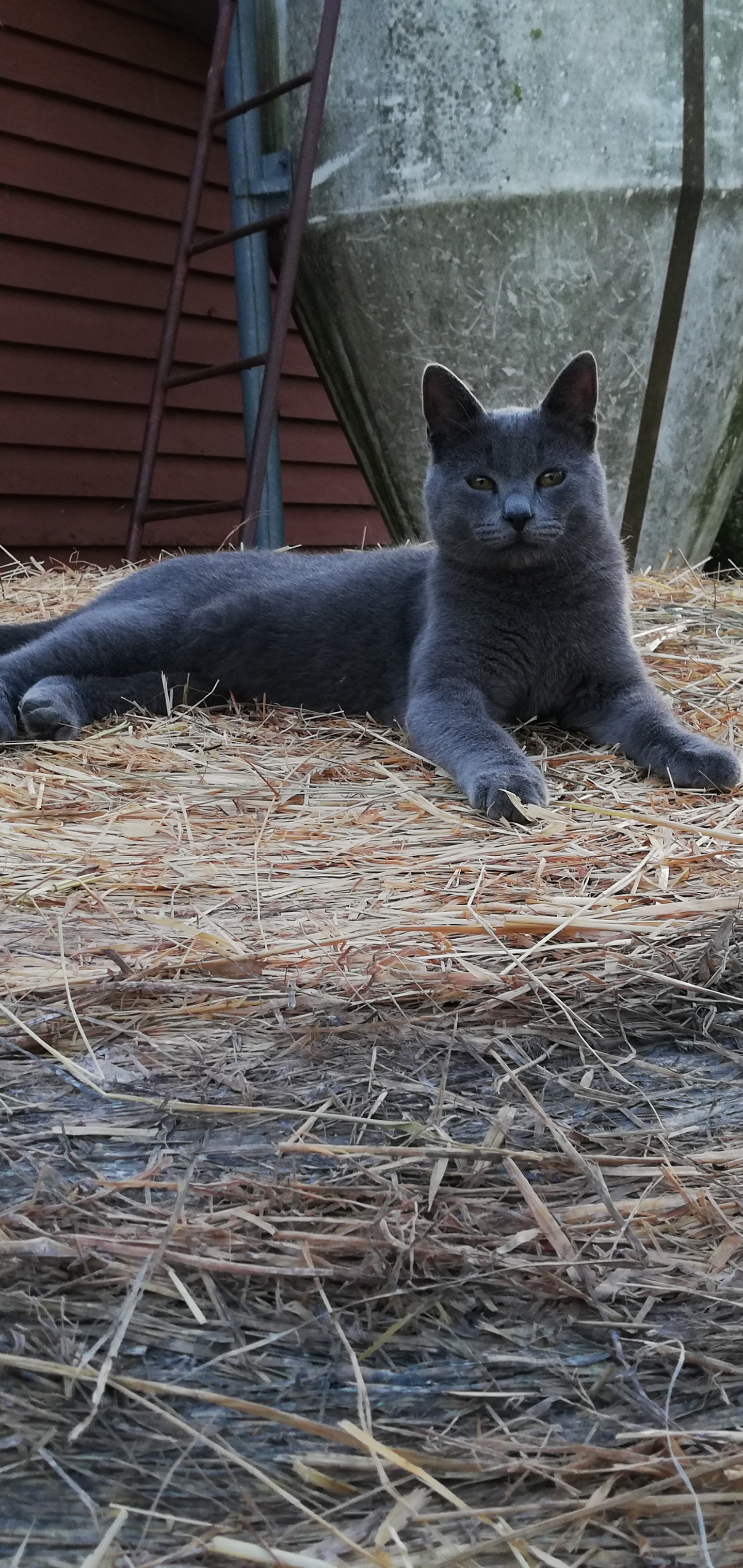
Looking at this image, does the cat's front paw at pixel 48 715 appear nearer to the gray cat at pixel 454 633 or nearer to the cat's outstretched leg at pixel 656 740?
the gray cat at pixel 454 633

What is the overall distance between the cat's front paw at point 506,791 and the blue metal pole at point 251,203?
8.16 ft

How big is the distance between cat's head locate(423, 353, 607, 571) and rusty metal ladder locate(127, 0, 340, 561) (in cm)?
145

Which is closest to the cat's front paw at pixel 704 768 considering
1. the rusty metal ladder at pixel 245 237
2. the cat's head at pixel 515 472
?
the cat's head at pixel 515 472

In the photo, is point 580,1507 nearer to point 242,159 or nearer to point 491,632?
point 491,632

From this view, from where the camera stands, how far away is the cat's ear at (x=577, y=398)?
2.26 meters

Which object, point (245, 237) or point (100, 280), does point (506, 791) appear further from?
point (100, 280)

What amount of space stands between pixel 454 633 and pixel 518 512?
253 mm

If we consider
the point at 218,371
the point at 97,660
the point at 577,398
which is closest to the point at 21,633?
the point at 97,660

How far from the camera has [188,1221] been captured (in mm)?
826

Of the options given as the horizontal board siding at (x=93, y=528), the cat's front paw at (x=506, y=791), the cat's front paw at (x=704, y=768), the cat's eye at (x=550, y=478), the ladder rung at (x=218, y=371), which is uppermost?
the ladder rung at (x=218, y=371)

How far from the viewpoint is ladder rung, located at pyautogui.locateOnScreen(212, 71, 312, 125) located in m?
3.80

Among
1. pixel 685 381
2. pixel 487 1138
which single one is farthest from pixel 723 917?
pixel 685 381

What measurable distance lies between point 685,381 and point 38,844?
9.25ft

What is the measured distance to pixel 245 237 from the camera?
13.9 ft
